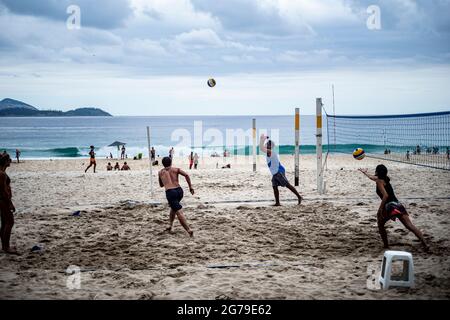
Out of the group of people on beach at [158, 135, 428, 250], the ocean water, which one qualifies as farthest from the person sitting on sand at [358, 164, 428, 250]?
the ocean water

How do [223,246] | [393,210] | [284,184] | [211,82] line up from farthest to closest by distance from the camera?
[211,82], [284,184], [223,246], [393,210]

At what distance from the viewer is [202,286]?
446 centimetres

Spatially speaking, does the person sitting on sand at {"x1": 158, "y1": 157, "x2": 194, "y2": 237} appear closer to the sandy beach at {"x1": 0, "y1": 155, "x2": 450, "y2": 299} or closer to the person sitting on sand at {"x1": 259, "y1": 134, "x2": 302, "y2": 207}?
the sandy beach at {"x1": 0, "y1": 155, "x2": 450, "y2": 299}

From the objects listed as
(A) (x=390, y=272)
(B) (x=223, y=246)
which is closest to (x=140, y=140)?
(B) (x=223, y=246)

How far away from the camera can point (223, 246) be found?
596cm

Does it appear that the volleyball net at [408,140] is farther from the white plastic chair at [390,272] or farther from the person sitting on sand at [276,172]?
the white plastic chair at [390,272]

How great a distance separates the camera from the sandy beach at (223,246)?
438 cm

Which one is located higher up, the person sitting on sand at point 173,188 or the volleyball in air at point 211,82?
the volleyball in air at point 211,82

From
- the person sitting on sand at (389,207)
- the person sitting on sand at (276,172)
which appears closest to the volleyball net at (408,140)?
the person sitting on sand at (276,172)

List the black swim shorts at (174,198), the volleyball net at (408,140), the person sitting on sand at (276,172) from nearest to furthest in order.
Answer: the black swim shorts at (174,198)
the person sitting on sand at (276,172)
the volleyball net at (408,140)

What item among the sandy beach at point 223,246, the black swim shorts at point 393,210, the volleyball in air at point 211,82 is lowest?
the sandy beach at point 223,246

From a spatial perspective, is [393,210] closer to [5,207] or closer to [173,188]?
[173,188]
